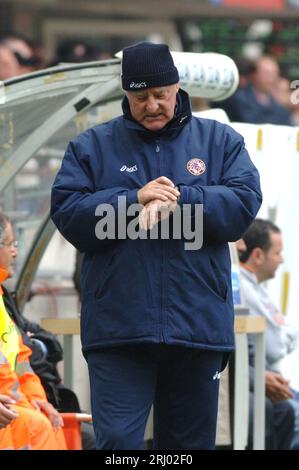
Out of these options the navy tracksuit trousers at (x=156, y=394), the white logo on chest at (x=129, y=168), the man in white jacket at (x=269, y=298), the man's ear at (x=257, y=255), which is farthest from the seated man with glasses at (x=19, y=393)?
the man's ear at (x=257, y=255)

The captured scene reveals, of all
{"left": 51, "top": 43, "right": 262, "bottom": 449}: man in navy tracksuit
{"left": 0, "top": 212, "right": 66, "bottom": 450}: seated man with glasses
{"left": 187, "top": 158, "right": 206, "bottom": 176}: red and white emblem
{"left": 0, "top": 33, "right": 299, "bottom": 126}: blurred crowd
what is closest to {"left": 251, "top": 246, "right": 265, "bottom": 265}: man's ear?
{"left": 0, "top": 212, "right": 66, "bottom": 450}: seated man with glasses

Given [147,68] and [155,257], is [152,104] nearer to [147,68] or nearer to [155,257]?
[147,68]

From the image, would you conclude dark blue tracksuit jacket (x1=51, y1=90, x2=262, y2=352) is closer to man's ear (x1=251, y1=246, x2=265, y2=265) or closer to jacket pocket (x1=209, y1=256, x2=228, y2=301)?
jacket pocket (x1=209, y1=256, x2=228, y2=301)

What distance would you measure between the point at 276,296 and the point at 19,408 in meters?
2.83

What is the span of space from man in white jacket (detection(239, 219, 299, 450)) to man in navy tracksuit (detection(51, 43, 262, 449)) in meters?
2.34

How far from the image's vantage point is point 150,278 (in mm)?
5719

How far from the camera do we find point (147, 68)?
5820 mm

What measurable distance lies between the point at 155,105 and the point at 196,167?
0.29 meters

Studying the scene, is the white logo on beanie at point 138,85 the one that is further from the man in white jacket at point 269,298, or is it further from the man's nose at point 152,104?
the man in white jacket at point 269,298

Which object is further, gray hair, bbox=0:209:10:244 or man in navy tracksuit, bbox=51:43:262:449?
gray hair, bbox=0:209:10:244

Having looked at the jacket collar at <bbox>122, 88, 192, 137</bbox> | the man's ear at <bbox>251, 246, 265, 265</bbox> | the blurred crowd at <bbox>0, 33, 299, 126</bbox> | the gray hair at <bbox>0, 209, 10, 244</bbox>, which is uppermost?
the blurred crowd at <bbox>0, 33, 299, 126</bbox>

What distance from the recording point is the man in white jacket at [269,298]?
8.27 m

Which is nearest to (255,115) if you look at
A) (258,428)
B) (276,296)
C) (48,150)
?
(48,150)

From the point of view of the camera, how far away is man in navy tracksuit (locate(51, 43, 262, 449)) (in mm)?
5711
